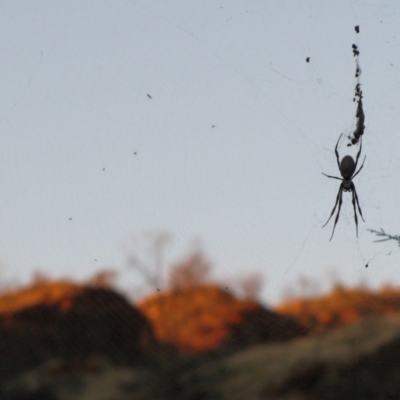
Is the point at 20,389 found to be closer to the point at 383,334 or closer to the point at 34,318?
the point at 34,318

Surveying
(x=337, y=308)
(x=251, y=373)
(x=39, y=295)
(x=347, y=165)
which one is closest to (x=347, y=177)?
(x=347, y=165)

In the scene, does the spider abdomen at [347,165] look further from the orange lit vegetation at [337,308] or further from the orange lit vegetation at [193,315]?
the orange lit vegetation at [193,315]

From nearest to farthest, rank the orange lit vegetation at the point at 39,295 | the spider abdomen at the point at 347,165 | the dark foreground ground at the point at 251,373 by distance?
1. the spider abdomen at the point at 347,165
2. the dark foreground ground at the point at 251,373
3. the orange lit vegetation at the point at 39,295

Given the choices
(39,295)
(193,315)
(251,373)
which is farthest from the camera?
(193,315)

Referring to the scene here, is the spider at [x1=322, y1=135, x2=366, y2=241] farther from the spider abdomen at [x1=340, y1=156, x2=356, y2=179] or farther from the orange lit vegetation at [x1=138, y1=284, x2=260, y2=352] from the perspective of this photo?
the orange lit vegetation at [x1=138, y1=284, x2=260, y2=352]

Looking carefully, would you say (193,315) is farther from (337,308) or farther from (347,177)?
(347,177)

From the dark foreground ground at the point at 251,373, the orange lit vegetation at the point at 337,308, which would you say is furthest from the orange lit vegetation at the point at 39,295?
the orange lit vegetation at the point at 337,308

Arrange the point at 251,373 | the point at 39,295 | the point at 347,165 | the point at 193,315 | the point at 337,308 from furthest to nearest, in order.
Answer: the point at 193,315 → the point at 39,295 → the point at 251,373 → the point at 337,308 → the point at 347,165

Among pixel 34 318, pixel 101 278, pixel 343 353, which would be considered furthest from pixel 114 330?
pixel 343 353
